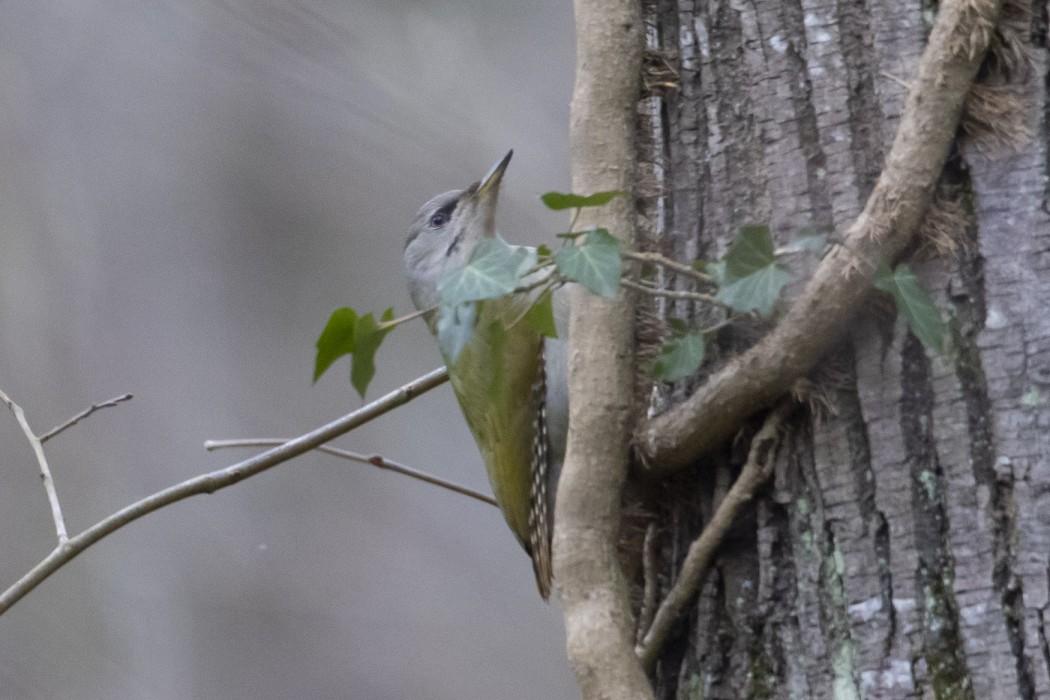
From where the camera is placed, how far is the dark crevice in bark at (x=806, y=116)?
59.8 inches

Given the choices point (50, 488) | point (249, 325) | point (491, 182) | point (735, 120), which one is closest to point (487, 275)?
point (735, 120)

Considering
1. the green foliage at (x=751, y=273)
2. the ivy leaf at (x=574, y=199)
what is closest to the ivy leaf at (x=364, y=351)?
the ivy leaf at (x=574, y=199)

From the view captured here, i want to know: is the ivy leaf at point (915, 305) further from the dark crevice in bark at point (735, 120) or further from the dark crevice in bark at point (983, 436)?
the dark crevice in bark at point (735, 120)

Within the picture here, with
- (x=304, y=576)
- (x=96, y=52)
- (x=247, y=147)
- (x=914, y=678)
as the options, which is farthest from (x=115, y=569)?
(x=914, y=678)

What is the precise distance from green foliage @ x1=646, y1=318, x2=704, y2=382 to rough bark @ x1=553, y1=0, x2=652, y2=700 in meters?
0.13

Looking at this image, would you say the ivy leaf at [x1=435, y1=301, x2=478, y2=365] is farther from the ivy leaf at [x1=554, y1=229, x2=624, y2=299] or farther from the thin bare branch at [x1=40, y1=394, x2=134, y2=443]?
the thin bare branch at [x1=40, y1=394, x2=134, y2=443]

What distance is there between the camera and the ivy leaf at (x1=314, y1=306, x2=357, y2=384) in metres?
1.39

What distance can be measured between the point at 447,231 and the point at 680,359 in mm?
1396

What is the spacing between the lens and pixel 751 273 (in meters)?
1.28

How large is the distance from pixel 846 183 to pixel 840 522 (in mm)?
442

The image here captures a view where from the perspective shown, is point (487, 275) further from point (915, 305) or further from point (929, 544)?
point (929, 544)

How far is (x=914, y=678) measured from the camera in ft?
4.33

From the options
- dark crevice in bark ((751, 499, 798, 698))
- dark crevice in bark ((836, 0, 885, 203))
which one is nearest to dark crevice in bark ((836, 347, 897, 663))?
dark crevice in bark ((751, 499, 798, 698))

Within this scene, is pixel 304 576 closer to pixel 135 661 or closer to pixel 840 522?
pixel 135 661
